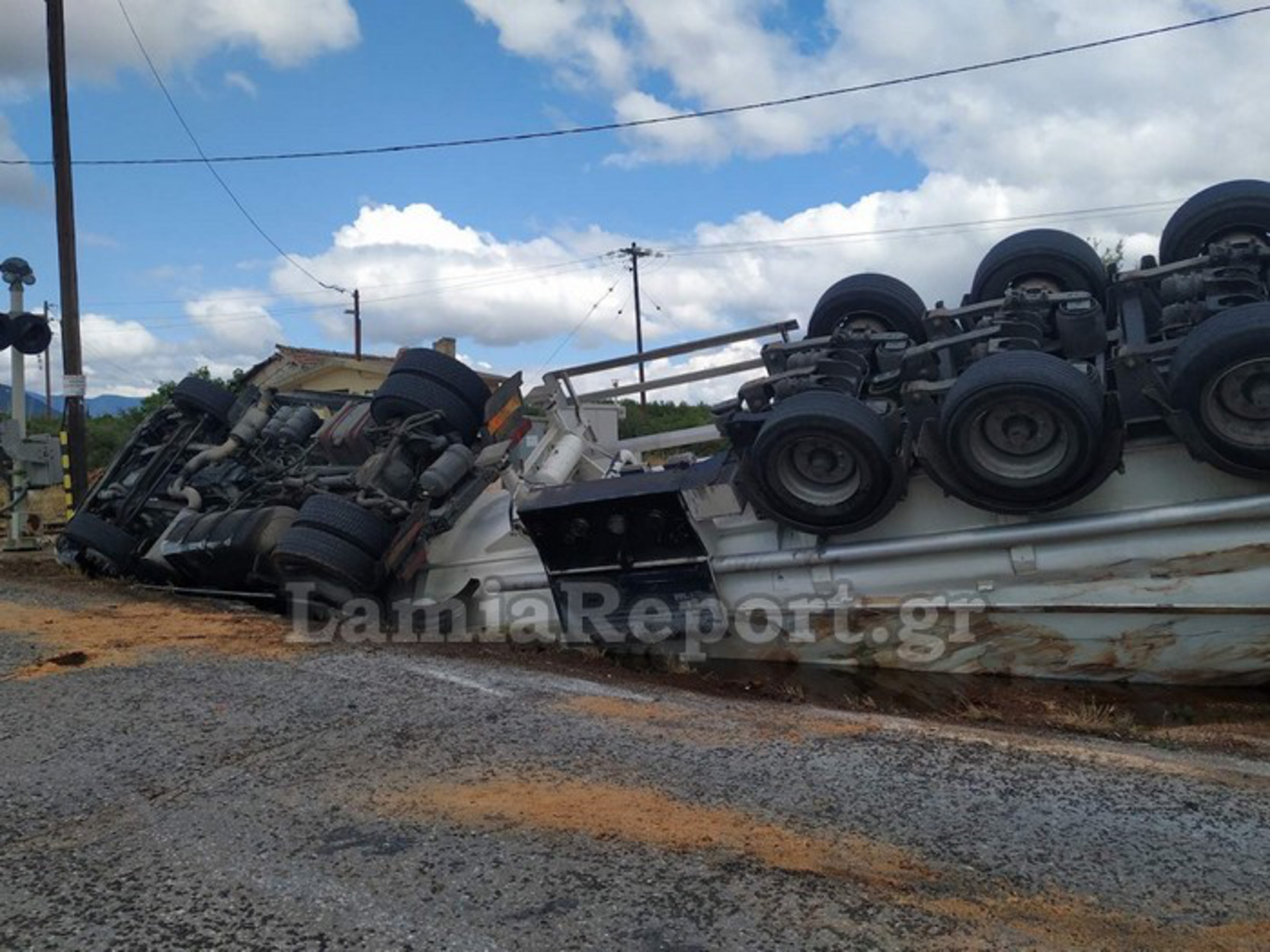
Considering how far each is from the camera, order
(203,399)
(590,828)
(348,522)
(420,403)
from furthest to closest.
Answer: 1. (203,399)
2. (420,403)
3. (348,522)
4. (590,828)

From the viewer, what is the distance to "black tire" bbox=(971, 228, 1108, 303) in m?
5.45

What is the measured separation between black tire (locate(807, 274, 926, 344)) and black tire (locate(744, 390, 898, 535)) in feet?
4.49

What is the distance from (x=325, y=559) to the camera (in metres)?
5.70

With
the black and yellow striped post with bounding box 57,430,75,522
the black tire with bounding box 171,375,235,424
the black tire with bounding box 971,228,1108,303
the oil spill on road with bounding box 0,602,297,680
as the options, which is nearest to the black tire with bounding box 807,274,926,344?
the black tire with bounding box 971,228,1108,303

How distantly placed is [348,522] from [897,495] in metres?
3.11

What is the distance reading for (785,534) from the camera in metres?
5.05

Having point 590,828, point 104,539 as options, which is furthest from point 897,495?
point 104,539

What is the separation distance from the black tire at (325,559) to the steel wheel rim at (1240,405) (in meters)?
4.32

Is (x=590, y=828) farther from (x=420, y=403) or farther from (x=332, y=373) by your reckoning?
(x=332, y=373)

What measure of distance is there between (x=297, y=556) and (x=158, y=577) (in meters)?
2.73

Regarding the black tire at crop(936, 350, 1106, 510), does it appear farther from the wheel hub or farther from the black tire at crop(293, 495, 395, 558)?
the black tire at crop(293, 495, 395, 558)

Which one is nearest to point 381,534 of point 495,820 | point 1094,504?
point 495,820

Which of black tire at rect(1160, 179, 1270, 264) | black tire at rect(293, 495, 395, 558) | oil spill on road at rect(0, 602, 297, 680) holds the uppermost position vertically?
black tire at rect(1160, 179, 1270, 264)

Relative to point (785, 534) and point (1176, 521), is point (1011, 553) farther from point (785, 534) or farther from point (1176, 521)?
point (785, 534)
